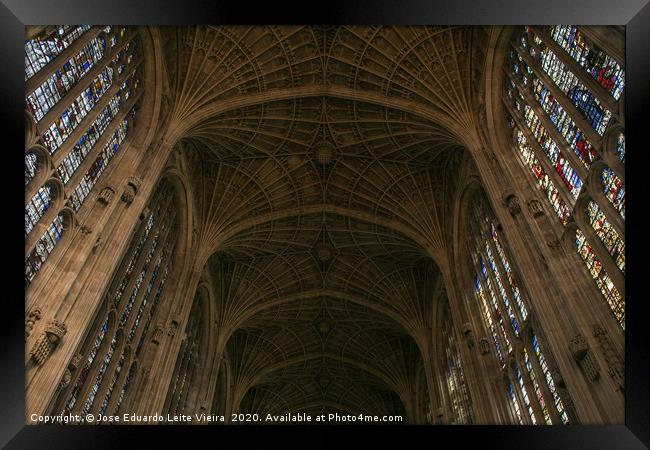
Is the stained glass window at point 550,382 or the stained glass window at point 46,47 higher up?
the stained glass window at point 46,47

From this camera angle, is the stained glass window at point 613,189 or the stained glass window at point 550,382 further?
the stained glass window at point 550,382

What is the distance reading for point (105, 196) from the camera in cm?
1686

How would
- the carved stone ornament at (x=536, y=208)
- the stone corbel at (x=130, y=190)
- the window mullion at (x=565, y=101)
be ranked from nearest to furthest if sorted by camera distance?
1. the window mullion at (x=565, y=101)
2. the carved stone ornament at (x=536, y=208)
3. the stone corbel at (x=130, y=190)

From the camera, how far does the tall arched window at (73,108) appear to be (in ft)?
43.9

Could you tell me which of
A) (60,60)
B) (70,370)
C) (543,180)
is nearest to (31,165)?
(60,60)

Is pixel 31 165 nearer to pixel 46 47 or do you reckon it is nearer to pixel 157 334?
pixel 46 47

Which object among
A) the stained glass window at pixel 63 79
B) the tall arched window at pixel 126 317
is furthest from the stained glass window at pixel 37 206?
the tall arched window at pixel 126 317

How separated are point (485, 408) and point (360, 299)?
13.2 metres

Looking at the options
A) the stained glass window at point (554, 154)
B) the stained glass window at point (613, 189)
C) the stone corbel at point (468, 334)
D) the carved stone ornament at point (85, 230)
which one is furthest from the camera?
the stone corbel at point (468, 334)

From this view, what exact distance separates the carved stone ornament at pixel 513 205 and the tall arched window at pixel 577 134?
810mm

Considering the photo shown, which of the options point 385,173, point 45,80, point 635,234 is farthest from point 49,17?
point 385,173

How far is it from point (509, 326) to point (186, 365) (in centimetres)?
1434

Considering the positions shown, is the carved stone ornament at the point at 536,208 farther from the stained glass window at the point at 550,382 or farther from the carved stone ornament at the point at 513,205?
the stained glass window at the point at 550,382

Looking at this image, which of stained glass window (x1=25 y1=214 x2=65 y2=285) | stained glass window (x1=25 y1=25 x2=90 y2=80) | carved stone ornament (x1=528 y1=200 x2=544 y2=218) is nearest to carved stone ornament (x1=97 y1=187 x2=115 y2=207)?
stained glass window (x1=25 y1=214 x2=65 y2=285)
